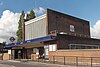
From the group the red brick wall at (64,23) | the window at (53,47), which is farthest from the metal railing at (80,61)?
the red brick wall at (64,23)

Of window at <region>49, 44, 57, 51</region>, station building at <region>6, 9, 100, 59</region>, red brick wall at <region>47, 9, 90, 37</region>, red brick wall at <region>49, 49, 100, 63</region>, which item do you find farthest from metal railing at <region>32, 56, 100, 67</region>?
red brick wall at <region>47, 9, 90, 37</region>

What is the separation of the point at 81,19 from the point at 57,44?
24.6 metres

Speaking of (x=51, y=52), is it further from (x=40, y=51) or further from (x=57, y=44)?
(x=40, y=51)

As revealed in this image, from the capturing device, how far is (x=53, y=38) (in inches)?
1512

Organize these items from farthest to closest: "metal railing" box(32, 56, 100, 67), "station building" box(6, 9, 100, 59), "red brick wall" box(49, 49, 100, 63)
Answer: "station building" box(6, 9, 100, 59), "red brick wall" box(49, 49, 100, 63), "metal railing" box(32, 56, 100, 67)

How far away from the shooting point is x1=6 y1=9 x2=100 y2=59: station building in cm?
3962

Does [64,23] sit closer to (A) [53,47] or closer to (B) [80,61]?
(A) [53,47]

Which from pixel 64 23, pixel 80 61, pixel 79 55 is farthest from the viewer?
Answer: pixel 64 23

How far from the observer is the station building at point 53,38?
39.6m

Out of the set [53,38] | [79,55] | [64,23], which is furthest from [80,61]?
[64,23]

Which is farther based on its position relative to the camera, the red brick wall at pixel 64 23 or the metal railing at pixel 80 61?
the red brick wall at pixel 64 23

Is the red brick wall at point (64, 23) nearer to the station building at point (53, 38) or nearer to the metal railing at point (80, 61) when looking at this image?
the station building at point (53, 38)

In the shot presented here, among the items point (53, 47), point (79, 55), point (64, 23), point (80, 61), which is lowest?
point (80, 61)

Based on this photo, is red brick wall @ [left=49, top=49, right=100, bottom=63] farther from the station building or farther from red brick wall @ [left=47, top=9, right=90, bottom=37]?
red brick wall @ [left=47, top=9, right=90, bottom=37]
